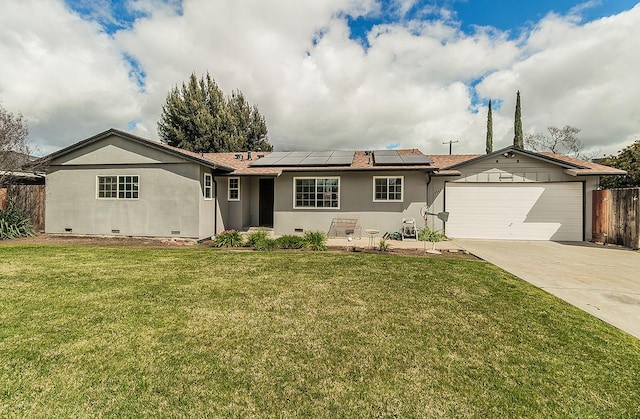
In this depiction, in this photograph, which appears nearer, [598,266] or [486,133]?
[598,266]

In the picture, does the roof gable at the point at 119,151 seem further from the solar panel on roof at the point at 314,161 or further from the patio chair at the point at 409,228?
the patio chair at the point at 409,228

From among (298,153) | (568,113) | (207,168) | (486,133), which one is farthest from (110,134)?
(568,113)

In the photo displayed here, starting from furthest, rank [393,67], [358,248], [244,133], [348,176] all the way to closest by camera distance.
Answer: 1. [244,133]
2. [393,67]
3. [348,176]
4. [358,248]

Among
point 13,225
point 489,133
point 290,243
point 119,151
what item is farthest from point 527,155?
point 13,225

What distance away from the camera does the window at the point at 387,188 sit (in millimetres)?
12055

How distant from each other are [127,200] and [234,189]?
4.44 meters

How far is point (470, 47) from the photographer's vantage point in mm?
12383

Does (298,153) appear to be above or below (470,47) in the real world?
below

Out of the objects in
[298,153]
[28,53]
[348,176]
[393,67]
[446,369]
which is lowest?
[446,369]

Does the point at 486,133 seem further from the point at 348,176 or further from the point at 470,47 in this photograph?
the point at 348,176

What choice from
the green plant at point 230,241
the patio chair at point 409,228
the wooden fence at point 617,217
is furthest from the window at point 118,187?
the wooden fence at point 617,217

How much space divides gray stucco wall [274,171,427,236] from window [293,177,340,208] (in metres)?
0.19

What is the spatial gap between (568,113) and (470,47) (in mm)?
25268

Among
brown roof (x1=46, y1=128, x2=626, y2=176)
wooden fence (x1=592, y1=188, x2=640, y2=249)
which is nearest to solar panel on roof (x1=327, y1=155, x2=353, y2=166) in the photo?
brown roof (x1=46, y1=128, x2=626, y2=176)
